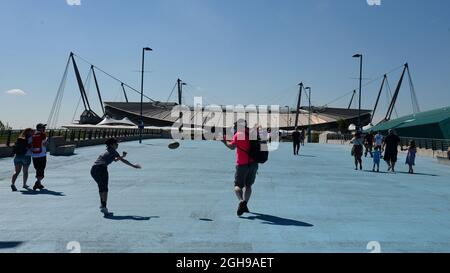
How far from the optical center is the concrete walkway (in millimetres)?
6020

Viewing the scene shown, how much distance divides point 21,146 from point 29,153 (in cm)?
30

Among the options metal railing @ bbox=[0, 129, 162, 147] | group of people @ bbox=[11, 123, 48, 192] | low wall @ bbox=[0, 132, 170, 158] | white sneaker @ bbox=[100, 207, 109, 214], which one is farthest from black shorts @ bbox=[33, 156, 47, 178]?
metal railing @ bbox=[0, 129, 162, 147]

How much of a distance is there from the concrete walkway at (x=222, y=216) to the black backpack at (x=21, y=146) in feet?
2.89

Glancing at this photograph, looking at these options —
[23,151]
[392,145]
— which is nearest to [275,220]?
[23,151]

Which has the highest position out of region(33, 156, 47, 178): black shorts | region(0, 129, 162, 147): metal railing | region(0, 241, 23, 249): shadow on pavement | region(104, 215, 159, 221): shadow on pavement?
region(0, 129, 162, 147): metal railing

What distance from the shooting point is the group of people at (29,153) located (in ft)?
34.0

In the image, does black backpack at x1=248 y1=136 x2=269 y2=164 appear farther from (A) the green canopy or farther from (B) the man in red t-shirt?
(A) the green canopy

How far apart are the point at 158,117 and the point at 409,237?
130362 millimetres

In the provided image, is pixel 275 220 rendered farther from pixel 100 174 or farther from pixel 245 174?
pixel 100 174

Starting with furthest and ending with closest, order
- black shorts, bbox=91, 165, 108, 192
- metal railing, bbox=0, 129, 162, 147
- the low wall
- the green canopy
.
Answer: the green canopy → metal railing, bbox=0, 129, 162, 147 → the low wall → black shorts, bbox=91, 165, 108, 192

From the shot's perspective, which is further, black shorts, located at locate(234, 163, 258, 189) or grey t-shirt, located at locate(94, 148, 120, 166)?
grey t-shirt, located at locate(94, 148, 120, 166)

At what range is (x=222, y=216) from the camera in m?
7.75
